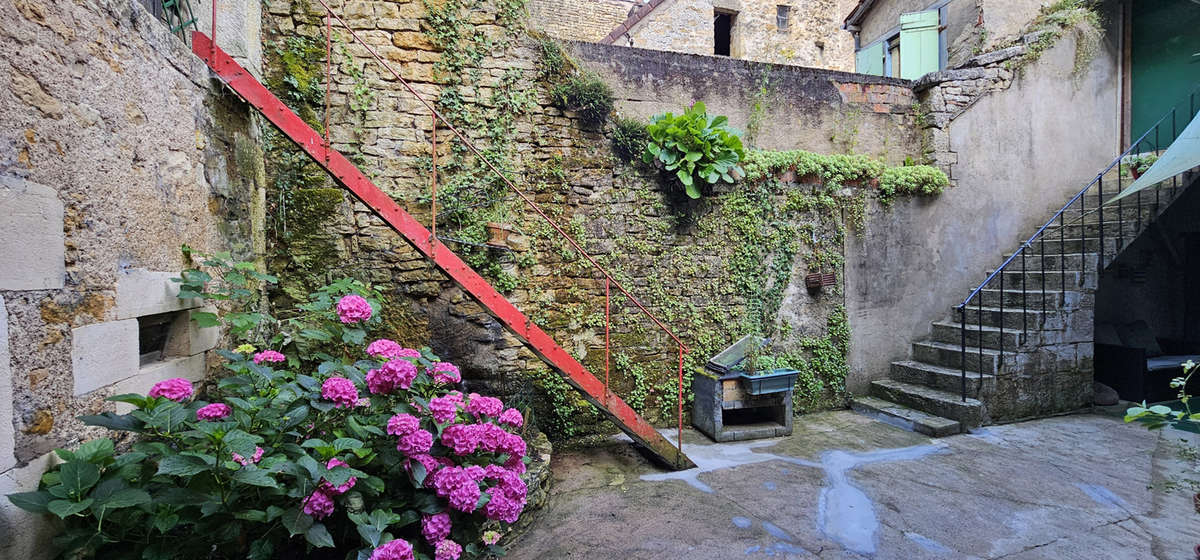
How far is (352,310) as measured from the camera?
8.62 ft

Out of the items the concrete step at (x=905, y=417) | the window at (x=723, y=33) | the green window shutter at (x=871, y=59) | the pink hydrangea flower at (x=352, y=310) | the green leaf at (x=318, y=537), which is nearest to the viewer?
the green leaf at (x=318, y=537)

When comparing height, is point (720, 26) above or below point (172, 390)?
above

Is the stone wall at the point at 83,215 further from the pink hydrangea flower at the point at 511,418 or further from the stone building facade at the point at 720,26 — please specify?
the stone building facade at the point at 720,26

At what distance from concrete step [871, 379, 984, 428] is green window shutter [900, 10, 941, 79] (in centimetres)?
454

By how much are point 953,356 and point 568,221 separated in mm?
3977

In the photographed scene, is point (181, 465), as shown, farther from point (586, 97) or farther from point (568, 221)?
point (586, 97)

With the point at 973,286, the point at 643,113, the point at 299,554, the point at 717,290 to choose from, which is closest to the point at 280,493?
the point at 299,554

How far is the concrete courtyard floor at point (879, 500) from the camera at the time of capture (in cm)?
271

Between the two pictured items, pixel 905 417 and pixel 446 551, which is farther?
pixel 905 417

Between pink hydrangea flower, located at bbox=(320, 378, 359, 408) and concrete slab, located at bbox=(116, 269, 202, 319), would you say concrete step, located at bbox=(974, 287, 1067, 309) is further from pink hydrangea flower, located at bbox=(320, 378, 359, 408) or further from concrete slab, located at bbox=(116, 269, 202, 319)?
concrete slab, located at bbox=(116, 269, 202, 319)

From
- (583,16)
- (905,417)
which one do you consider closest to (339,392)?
(905,417)

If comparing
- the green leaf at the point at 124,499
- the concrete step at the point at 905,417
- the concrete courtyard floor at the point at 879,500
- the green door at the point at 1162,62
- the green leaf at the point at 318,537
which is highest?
the green door at the point at 1162,62

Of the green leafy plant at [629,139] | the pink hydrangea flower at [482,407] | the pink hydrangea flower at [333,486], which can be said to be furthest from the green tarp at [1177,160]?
the pink hydrangea flower at [333,486]

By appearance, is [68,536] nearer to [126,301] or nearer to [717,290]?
[126,301]
